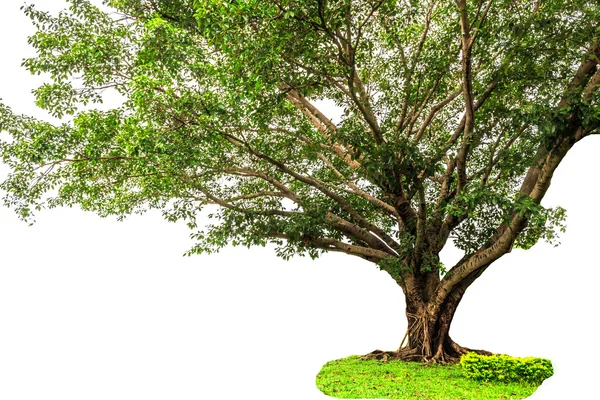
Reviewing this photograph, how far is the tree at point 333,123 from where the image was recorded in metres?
7.20

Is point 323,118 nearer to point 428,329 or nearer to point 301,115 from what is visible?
point 301,115

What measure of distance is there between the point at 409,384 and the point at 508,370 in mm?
1407

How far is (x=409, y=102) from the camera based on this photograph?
394 inches

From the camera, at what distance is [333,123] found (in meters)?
10.0

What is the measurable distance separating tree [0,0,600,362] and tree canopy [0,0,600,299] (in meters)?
0.03

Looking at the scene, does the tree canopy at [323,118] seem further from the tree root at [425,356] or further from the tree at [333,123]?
the tree root at [425,356]

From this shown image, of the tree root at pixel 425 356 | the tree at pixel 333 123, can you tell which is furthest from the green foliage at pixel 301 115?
the tree root at pixel 425 356

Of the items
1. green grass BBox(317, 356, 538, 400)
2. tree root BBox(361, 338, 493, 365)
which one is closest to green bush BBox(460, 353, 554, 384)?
green grass BBox(317, 356, 538, 400)

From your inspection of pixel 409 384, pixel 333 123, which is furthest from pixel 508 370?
pixel 333 123

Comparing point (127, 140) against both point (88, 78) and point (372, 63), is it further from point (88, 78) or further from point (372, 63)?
point (372, 63)

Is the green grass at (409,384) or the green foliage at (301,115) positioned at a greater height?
the green foliage at (301,115)

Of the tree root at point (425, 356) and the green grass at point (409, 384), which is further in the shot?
the tree root at point (425, 356)

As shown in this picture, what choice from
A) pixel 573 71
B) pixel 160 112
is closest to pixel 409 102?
pixel 573 71

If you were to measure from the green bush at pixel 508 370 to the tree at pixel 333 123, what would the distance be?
150 cm
